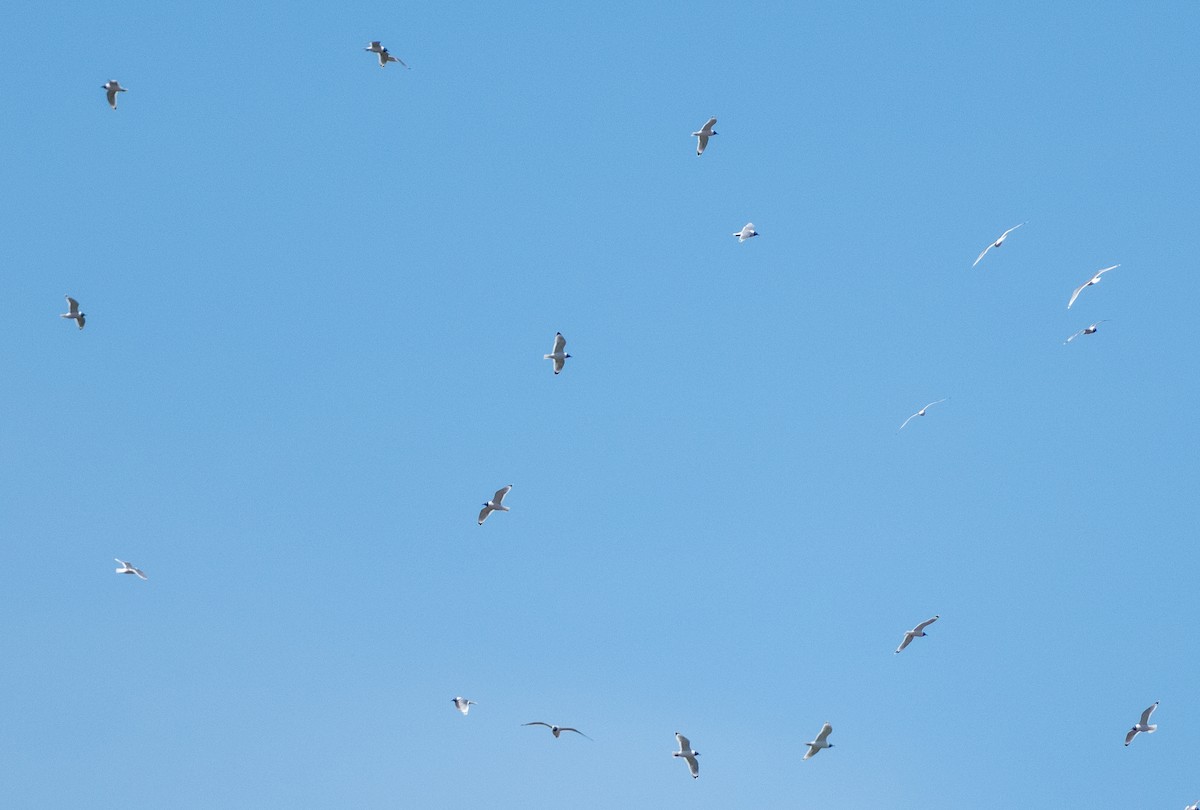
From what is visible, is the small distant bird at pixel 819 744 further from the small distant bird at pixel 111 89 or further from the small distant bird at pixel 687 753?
the small distant bird at pixel 111 89

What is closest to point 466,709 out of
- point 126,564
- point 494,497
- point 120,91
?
point 494,497

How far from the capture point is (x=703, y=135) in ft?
257

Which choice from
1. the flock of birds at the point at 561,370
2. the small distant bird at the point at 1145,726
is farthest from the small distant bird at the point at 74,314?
the small distant bird at the point at 1145,726

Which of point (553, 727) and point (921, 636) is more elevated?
point (921, 636)

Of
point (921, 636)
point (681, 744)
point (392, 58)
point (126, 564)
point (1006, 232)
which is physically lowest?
point (681, 744)

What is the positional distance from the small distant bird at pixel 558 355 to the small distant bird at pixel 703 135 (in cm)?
1044

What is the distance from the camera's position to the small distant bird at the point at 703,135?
77688 mm

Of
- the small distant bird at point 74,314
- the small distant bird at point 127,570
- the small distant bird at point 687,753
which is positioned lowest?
the small distant bird at point 687,753

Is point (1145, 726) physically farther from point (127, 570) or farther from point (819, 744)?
point (127, 570)

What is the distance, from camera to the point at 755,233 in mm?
78750

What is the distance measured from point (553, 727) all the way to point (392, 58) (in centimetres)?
2722

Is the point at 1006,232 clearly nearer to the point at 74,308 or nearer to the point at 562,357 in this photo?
the point at 562,357

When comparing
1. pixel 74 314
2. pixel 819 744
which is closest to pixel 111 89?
pixel 74 314

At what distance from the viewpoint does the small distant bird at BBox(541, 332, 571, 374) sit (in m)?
73.4
